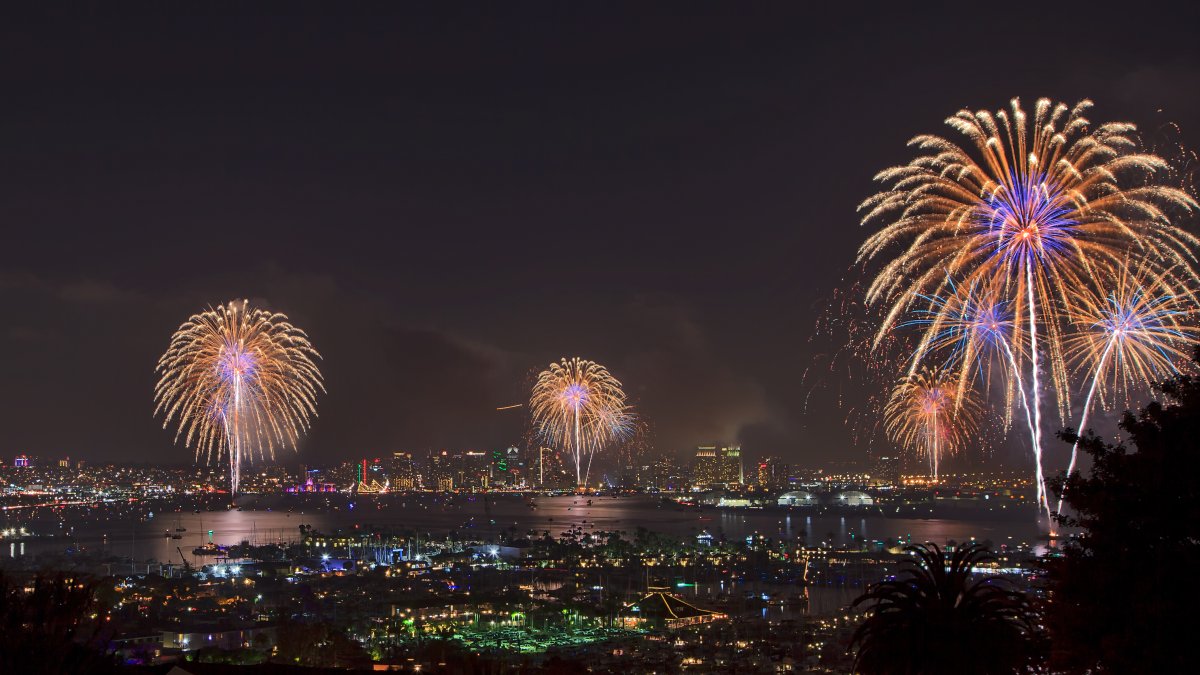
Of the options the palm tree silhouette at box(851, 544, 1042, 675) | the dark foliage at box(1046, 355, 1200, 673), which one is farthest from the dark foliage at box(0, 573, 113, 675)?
the dark foliage at box(1046, 355, 1200, 673)

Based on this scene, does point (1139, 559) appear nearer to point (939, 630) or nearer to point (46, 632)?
point (939, 630)

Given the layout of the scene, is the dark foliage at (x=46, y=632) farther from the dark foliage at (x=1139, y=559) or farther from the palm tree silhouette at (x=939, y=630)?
the dark foliage at (x=1139, y=559)

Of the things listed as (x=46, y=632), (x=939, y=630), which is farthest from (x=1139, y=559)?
(x=46, y=632)

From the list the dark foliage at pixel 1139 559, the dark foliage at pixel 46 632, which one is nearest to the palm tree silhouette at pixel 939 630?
the dark foliage at pixel 1139 559

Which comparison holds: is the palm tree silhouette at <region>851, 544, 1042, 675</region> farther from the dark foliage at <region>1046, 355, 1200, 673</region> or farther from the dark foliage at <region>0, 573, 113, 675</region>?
the dark foliage at <region>0, 573, 113, 675</region>

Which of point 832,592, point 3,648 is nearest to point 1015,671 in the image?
point 3,648

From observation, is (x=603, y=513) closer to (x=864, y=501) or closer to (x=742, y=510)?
(x=742, y=510)
